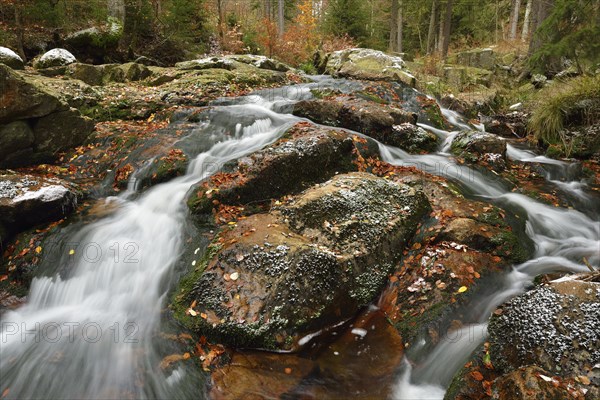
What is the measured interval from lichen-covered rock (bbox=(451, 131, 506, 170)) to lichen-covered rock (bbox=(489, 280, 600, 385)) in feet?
15.5

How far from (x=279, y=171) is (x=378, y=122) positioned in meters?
3.34

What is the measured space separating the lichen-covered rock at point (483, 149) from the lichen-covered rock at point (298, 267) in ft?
10.8

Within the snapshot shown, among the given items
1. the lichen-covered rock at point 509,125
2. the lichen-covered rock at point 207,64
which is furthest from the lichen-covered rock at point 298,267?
the lichen-covered rock at point 207,64

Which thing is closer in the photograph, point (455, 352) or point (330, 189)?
point (455, 352)

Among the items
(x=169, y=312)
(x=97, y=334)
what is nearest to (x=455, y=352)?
(x=169, y=312)

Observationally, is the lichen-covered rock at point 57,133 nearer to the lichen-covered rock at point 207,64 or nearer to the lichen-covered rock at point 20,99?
the lichen-covered rock at point 20,99

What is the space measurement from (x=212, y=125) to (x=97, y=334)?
18.2 feet

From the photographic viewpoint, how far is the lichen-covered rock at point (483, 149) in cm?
745

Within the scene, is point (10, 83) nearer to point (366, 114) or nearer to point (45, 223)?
point (45, 223)

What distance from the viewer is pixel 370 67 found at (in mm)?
13703

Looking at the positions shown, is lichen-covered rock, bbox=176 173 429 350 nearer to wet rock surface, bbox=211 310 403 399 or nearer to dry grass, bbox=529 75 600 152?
wet rock surface, bbox=211 310 403 399

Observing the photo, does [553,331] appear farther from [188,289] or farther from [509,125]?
[509,125]

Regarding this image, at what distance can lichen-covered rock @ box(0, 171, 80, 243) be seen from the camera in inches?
199

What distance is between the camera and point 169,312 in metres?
4.14
